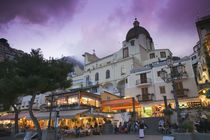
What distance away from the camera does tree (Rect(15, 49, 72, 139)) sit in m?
12.4

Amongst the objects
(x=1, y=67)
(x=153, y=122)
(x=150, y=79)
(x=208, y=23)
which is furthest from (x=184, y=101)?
(x=1, y=67)

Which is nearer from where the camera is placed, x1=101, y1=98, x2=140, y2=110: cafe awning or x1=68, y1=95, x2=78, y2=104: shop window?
x1=68, y1=95, x2=78, y2=104: shop window

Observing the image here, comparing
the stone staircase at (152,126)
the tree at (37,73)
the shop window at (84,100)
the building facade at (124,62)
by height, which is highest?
the building facade at (124,62)

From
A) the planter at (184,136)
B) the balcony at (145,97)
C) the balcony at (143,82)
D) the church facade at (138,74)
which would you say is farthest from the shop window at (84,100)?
the planter at (184,136)

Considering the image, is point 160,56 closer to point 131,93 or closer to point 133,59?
point 133,59

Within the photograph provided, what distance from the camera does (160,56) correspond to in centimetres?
3609

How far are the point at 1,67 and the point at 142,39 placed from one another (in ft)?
104

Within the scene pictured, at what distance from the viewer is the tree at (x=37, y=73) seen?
1239cm

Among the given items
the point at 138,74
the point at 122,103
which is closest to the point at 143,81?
the point at 138,74

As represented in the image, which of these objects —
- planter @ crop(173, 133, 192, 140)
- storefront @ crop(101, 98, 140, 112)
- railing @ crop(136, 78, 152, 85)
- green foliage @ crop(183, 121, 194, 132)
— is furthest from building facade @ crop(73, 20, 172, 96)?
planter @ crop(173, 133, 192, 140)

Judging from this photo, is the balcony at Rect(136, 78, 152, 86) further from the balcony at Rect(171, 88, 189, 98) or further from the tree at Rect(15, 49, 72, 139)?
the tree at Rect(15, 49, 72, 139)

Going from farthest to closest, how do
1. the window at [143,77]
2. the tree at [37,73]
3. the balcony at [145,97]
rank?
the window at [143,77], the balcony at [145,97], the tree at [37,73]

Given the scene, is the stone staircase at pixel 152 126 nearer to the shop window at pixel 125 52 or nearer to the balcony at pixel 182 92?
the balcony at pixel 182 92

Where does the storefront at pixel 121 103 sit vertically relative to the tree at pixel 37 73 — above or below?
below
